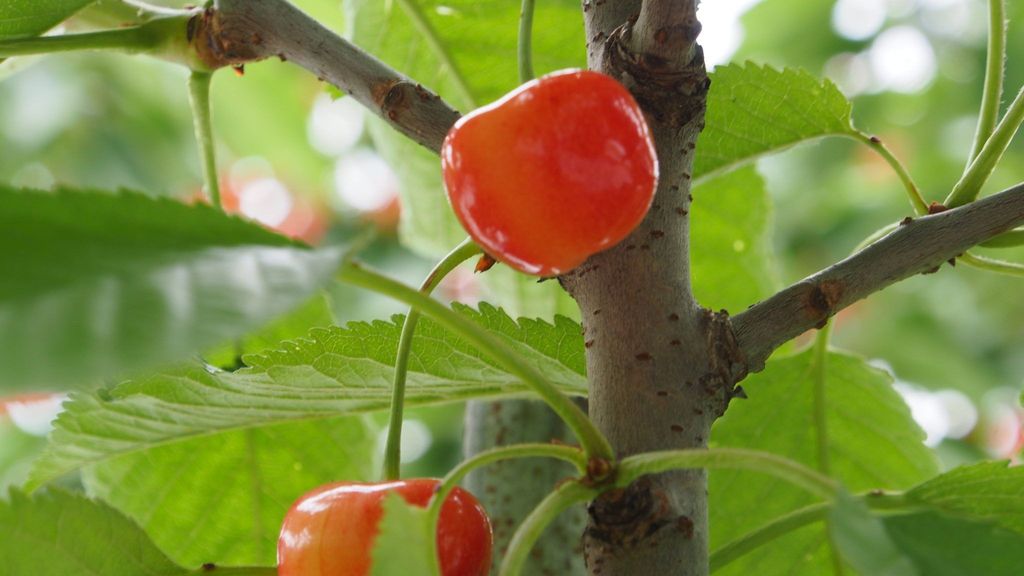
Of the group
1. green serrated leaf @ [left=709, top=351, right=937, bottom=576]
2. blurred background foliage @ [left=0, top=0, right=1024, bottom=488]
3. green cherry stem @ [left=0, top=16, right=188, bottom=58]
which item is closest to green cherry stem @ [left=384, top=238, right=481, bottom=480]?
green cherry stem @ [left=0, top=16, right=188, bottom=58]

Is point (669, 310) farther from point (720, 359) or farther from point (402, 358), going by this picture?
point (402, 358)

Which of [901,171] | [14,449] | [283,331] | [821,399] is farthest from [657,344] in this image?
[14,449]

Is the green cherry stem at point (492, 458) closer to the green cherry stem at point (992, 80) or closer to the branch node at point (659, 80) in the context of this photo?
the branch node at point (659, 80)

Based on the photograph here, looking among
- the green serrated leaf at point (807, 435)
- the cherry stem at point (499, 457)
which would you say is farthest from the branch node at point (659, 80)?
the green serrated leaf at point (807, 435)

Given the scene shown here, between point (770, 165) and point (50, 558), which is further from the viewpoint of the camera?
point (770, 165)


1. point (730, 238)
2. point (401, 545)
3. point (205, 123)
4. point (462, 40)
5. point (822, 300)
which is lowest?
point (401, 545)

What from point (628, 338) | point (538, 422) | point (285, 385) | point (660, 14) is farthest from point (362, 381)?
point (538, 422)

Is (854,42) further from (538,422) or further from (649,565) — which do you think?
(649,565)

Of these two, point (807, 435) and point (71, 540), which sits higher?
point (807, 435)
